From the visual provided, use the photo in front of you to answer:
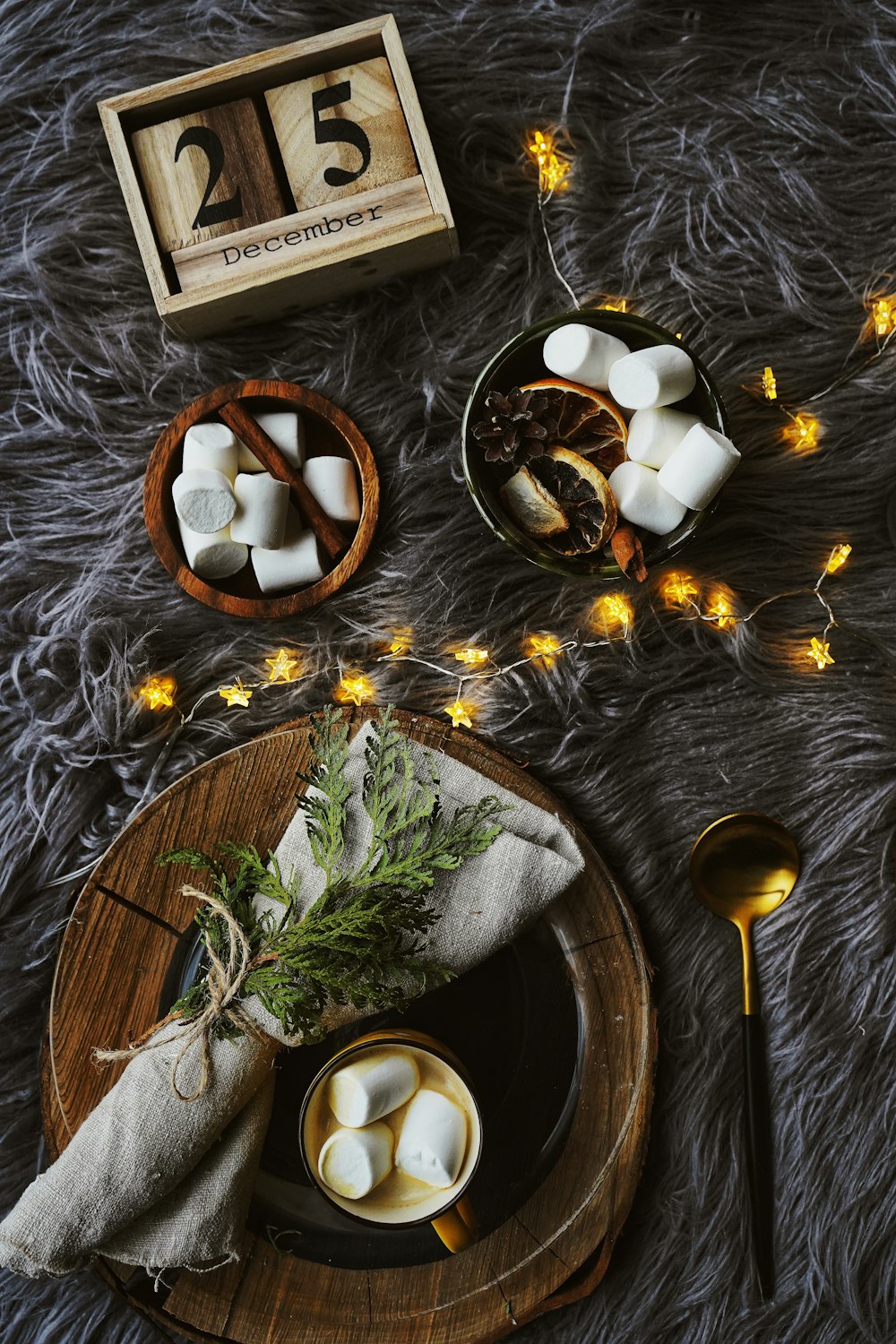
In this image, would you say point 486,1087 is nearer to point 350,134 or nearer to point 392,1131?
point 392,1131

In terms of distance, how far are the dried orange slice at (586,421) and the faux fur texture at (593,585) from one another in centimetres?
13

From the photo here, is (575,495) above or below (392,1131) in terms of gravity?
above

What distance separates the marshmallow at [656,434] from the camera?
A: 0.86 metres

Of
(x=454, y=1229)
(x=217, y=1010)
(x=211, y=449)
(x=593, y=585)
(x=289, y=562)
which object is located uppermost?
(x=211, y=449)

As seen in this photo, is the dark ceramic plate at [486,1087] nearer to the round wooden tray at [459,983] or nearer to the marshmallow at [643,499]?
the round wooden tray at [459,983]

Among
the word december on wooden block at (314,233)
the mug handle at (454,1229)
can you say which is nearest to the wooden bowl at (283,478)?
the word december on wooden block at (314,233)

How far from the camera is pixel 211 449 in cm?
93

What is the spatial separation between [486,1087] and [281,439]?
658mm

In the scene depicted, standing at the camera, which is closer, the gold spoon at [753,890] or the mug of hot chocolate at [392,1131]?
the mug of hot chocolate at [392,1131]

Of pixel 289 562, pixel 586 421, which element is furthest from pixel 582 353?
pixel 289 562

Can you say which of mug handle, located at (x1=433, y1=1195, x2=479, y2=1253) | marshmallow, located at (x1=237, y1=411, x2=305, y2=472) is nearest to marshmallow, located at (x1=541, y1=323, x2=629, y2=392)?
marshmallow, located at (x1=237, y1=411, x2=305, y2=472)

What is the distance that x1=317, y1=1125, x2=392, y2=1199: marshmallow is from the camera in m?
0.80

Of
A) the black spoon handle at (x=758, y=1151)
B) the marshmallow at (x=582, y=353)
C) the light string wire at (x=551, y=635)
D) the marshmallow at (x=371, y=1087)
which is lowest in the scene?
the black spoon handle at (x=758, y=1151)

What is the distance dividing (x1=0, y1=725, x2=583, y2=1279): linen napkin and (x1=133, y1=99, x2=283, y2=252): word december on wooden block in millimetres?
532
